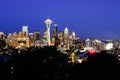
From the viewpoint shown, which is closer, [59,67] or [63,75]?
[63,75]

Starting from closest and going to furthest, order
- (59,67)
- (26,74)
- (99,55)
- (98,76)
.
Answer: (98,76), (99,55), (26,74), (59,67)

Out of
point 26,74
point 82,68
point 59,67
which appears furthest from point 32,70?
point 82,68

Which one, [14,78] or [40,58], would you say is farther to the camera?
[40,58]

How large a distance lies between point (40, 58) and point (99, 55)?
35.8 feet

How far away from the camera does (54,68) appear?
45312 millimetres

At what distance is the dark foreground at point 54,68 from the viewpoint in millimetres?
35406

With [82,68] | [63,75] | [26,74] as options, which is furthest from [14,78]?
[82,68]

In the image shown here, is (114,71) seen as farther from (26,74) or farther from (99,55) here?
(26,74)

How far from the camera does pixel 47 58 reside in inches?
1890

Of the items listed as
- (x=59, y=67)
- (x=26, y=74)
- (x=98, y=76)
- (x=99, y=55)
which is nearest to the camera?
(x=98, y=76)

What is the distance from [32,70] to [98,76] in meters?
9.35

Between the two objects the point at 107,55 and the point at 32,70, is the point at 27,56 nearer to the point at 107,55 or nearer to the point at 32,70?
the point at 32,70

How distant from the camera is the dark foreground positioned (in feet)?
116

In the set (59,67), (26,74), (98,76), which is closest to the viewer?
(98,76)
